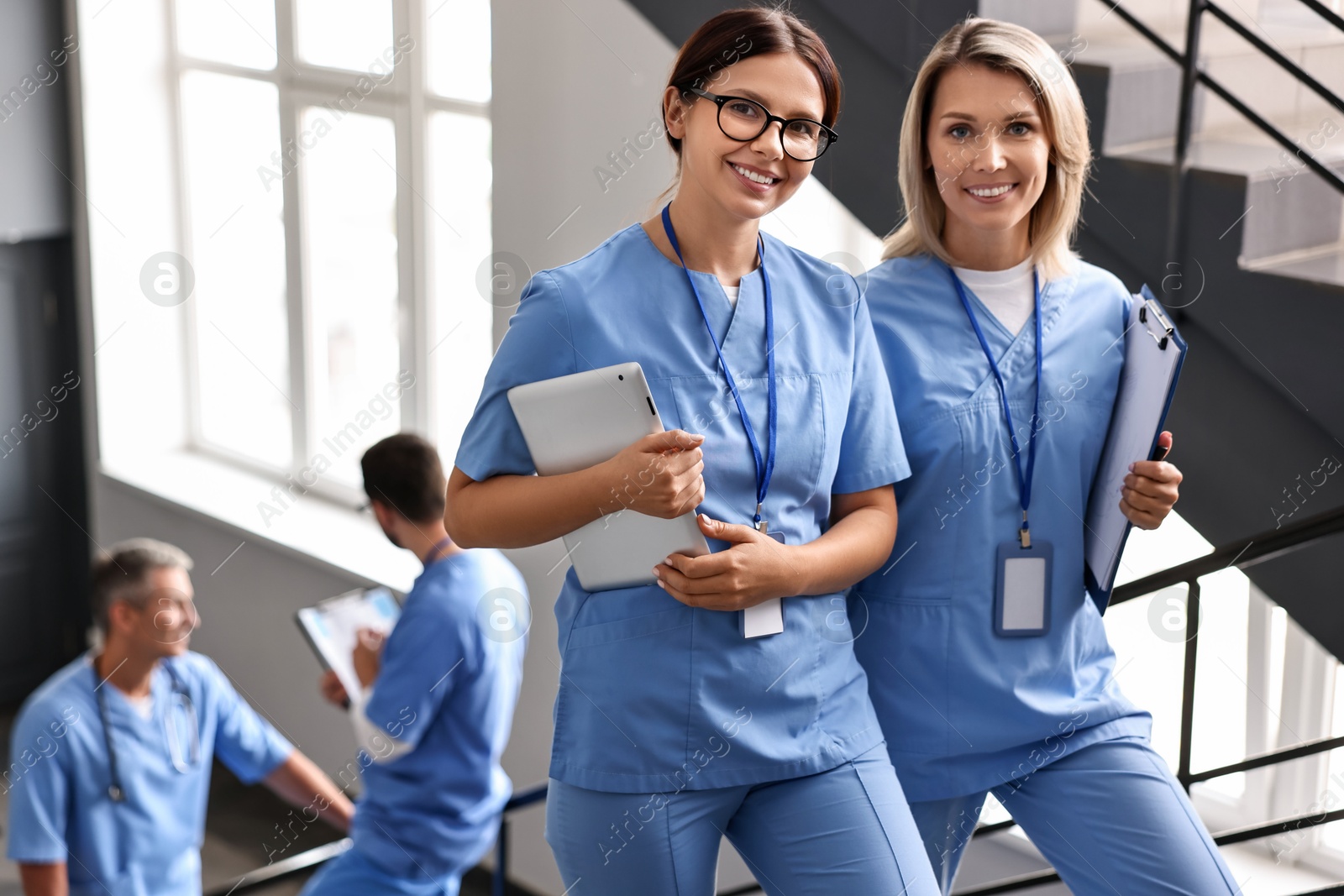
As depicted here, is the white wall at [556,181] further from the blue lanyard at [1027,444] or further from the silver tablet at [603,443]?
the silver tablet at [603,443]

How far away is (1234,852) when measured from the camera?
3.13 meters

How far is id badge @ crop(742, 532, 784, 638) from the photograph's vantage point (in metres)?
1.31

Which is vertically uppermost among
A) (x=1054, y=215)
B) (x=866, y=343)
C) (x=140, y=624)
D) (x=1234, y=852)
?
(x=1054, y=215)

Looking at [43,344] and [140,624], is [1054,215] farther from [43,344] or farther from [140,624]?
[43,344]

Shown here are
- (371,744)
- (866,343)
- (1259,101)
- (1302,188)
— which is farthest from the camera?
(1259,101)

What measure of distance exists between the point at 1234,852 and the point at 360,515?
329cm

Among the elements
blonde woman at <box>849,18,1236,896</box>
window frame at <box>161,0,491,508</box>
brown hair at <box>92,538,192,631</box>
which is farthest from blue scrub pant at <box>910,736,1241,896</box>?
window frame at <box>161,0,491,508</box>

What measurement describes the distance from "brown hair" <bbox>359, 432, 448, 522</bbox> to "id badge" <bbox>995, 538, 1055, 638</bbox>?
1.35 metres

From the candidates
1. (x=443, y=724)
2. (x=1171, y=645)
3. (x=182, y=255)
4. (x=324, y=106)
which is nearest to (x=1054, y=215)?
(x=443, y=724)

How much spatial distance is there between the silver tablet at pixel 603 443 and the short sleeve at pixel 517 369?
3 centimetres

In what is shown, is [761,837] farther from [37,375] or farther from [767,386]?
[37,375]

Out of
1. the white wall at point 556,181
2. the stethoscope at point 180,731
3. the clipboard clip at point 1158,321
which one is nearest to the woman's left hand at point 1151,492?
the clipboard clip at point 1158,321

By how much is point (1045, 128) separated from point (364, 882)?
1892 mm

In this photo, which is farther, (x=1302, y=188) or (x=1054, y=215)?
(x=1302, y=188)
